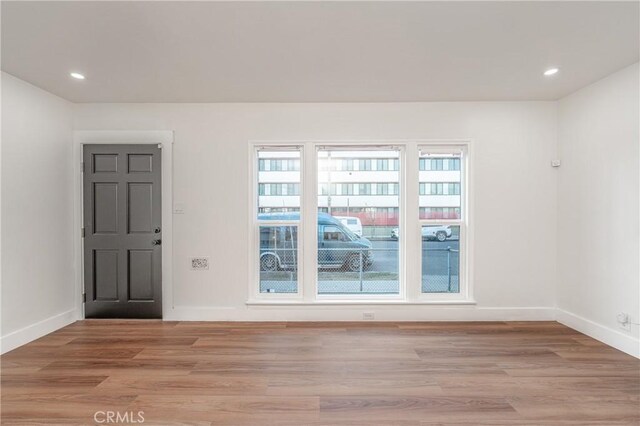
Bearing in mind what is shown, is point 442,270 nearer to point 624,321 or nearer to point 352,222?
point 352,222

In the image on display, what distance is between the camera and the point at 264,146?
3.91 meters

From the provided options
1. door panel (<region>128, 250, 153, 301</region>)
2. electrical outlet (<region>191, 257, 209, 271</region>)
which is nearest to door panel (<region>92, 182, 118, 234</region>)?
door panel (<region>128, 250, 153, 301</region>)

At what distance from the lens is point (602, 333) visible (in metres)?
3.19

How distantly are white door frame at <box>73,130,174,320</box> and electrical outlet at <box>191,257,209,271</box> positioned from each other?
9.8 inches

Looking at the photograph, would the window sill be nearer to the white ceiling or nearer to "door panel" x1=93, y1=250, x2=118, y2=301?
"door panel" x1=93, y1=250, x2=118, y2=301

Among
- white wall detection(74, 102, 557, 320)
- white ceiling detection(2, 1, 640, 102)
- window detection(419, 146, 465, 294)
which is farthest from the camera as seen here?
window detection(419, 146, 465, 294)

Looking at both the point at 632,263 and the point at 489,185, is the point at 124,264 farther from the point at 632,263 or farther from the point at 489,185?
the point at 632,263

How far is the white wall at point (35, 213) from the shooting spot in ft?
10.0

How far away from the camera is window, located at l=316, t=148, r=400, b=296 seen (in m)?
3.97

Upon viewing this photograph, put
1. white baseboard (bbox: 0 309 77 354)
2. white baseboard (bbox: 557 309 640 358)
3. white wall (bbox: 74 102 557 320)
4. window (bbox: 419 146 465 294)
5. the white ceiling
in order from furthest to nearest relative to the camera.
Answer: window (bbox: 419 146 465 294) → white wall (bbox: 74 102 557 320) → white baseboard (bbox: 0 309 77 354) → white baseboard (bbox: 557 309 640 358) → the white ceiling

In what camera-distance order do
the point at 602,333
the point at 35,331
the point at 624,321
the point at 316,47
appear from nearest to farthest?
the point at 316,47 < the point at 624,321 < the point at 602,333 < the point at 35,331

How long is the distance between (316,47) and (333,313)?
9.08ft

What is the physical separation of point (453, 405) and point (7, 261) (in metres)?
3.91

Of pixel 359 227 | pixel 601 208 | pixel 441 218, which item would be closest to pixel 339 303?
pixel 359 227
